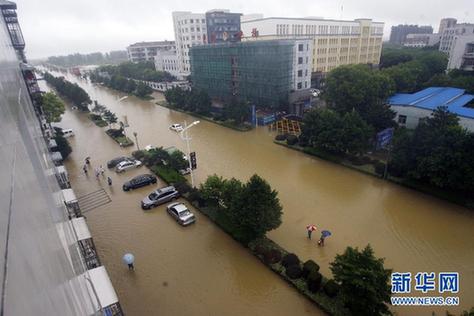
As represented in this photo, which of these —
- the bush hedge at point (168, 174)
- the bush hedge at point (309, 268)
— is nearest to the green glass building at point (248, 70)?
the bush hedge at point (168, 174)

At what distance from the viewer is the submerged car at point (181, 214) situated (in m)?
13.4

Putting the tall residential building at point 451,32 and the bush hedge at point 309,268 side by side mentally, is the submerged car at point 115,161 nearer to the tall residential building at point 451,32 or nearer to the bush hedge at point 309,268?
the bush hedge at point 309,268

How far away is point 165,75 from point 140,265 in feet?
156

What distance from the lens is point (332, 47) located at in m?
42.8

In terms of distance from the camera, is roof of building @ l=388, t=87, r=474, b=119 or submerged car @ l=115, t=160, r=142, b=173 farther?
roof of building @ l=388, t=87, r=474, b=119

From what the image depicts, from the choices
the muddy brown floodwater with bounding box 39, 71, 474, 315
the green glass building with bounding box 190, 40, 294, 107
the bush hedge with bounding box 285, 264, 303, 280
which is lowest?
the muddy brown floodwater with bounding box 39, 71, 474, 315

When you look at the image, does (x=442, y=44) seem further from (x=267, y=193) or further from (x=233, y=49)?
(x=267, y=193)

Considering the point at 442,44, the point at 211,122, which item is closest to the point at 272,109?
the point at 211,122

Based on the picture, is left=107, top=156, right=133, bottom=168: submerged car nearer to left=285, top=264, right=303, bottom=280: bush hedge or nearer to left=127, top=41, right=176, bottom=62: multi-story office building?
left=285, top=264, right=303, bottom=280: bush hedge

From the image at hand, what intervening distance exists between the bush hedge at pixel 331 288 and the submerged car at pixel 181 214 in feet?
21.8

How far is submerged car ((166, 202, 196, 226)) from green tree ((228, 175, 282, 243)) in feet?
9.50

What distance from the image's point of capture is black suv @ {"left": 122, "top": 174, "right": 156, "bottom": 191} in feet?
55.7

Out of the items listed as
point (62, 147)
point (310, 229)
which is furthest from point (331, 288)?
point (62, 147)

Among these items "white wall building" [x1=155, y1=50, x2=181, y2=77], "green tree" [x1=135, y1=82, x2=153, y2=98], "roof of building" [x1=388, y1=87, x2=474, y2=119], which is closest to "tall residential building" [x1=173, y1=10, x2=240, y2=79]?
"white wall building" [x1=155, y1=50, x2=181, y2=77]
